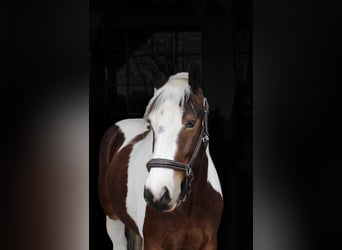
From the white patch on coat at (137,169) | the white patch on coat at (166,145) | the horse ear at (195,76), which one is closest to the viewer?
the white patch on coat at (166,145)

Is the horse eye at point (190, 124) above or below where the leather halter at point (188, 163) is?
above

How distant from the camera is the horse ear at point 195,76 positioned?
2072 mm

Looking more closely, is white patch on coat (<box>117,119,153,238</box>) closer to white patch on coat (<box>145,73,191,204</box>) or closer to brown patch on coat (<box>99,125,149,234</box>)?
brown patch on coat (<box>99,125,149,234</box>)

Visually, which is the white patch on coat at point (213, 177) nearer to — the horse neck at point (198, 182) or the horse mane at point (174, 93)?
the horse neck at point (198, 182)

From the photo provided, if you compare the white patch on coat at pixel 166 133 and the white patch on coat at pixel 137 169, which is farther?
the white patch on coat at pixel 137 169

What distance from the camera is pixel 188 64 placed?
219 cm

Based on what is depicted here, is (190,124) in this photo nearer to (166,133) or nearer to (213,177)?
(166,133)

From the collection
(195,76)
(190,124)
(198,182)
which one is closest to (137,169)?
(198,182)

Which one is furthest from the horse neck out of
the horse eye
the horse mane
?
the horse mane

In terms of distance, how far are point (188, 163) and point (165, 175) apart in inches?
5.0

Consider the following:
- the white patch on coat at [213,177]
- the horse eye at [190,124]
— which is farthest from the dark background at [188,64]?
the horse eye at [190,124]
